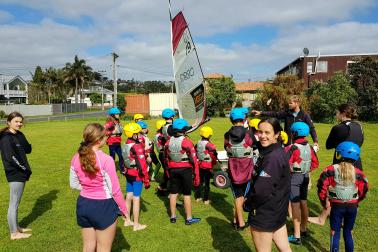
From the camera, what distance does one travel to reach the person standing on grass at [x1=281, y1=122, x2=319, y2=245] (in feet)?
17.1

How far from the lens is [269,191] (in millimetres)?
3207

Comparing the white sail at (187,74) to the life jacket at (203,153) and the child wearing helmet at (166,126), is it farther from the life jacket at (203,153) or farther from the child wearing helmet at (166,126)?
the life jacket at (203,153)

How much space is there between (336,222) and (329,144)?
160cm

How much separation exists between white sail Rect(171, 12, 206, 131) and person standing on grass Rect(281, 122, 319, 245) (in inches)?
132

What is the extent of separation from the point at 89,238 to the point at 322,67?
46553 millimetres

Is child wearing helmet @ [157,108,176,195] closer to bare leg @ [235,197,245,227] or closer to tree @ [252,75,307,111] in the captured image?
bare leg @ [235,197,245,227]

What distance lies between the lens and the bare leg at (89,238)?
3.66 m

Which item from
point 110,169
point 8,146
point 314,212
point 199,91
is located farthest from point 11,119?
point 314,212

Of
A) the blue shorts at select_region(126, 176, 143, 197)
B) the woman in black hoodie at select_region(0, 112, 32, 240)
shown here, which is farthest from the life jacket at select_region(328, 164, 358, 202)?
the woman in black hoodie at select_region(0, 112, 32, 240)

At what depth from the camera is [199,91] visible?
28.3ft

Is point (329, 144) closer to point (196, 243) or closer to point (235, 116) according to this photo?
point (235, 116)

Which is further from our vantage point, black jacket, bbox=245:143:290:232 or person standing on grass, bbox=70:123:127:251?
person standing on grass, bbox=70:123:127:251

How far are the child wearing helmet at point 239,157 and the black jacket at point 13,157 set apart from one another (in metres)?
3.56

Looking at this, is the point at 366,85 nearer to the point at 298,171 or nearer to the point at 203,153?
the point at 203,153
